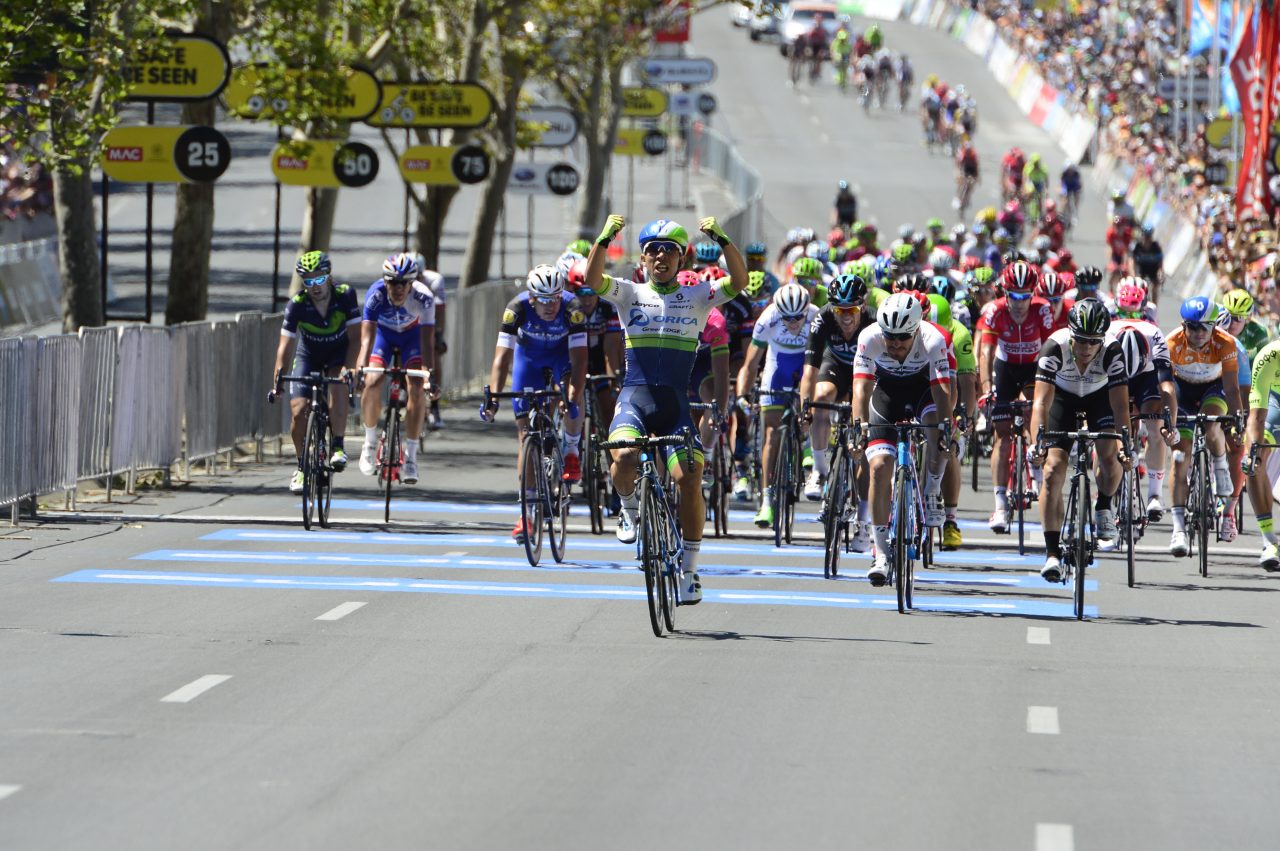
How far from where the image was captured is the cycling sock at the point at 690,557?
12391mm

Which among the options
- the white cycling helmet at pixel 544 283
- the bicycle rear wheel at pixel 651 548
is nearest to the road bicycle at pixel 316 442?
the white cycling helmet at pixel 544 283

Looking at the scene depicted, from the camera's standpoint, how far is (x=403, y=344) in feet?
58.4

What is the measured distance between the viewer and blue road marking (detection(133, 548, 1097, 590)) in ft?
49.3

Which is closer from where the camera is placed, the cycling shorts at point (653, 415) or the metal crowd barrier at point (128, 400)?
the cycling shorts at point (653, 415)

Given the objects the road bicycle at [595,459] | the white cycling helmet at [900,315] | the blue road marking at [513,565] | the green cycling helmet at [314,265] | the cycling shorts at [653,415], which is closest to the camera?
the cycling shorts at [653,415]

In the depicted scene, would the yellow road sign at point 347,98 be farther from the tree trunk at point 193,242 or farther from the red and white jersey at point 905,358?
the red and white jersey at point 905,358

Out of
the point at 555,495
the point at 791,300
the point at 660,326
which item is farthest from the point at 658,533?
the point at 791,300

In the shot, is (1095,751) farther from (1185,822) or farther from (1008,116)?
(1008,116)

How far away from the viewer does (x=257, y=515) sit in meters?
17.9

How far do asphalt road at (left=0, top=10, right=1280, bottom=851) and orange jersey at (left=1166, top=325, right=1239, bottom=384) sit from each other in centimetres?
135

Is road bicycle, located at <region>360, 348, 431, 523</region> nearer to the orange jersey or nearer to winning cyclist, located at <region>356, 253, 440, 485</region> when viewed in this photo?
winning cyclist, located at <region>356, 253, 440, 485</region>

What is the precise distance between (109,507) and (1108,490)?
315 inches

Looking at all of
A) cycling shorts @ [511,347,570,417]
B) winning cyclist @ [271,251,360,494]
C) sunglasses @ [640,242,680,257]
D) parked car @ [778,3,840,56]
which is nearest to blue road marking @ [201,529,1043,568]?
winning cyclist @ [271,251,360,494]

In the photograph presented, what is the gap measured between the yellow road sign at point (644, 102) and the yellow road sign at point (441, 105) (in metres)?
22.8
